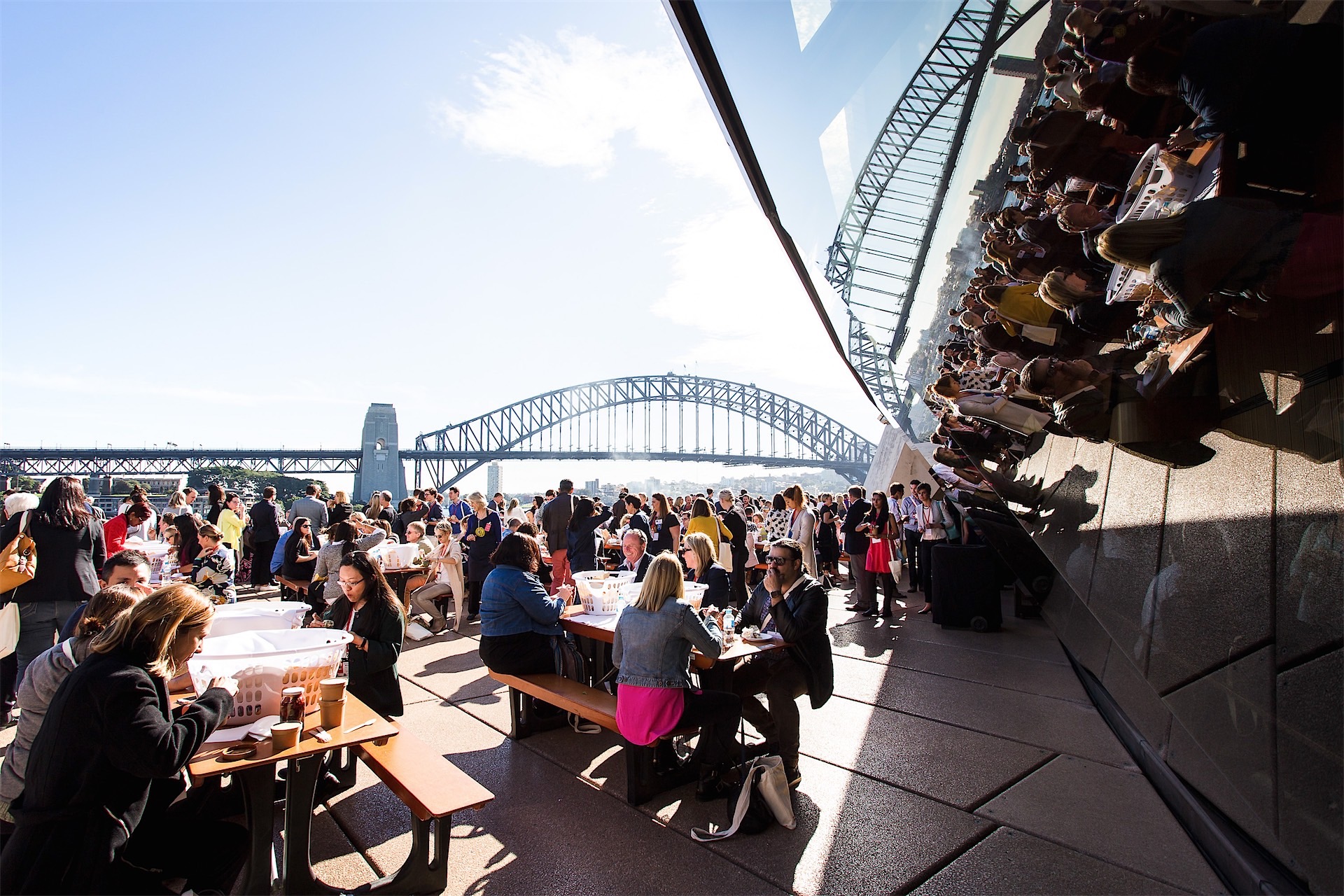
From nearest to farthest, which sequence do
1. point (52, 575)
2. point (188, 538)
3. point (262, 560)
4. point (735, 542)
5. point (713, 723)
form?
point (713, 723) → point (52, 575) → point (188, 538) → point (735, 542) → point (262, 560)

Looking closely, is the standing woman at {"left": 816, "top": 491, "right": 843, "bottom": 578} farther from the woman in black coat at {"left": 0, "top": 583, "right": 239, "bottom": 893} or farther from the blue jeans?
the woman in black coat at {"left": 0, "top": 583, "right": 239, "bottom": 893}

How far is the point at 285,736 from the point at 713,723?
1.98 meters

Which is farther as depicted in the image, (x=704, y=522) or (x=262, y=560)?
(x=262, y=560)

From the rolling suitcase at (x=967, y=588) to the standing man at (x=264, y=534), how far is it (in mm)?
8862

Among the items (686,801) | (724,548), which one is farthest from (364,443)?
(686,801)

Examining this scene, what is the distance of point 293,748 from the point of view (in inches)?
101

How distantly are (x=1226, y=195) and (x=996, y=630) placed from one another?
749cm

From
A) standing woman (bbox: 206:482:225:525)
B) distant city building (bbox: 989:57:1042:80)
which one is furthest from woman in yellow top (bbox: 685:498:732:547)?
standing woman (bbox: 206:482:225:525)

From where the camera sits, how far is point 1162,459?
6.89ft

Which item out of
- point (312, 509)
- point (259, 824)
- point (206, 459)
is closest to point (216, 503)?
point (312, 509)

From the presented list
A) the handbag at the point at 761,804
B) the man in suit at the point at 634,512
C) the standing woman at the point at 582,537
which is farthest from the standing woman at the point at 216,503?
the handbag at the point at 761,804

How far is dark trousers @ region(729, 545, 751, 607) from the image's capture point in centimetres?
916

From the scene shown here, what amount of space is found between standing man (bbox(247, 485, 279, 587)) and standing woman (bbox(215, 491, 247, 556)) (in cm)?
19

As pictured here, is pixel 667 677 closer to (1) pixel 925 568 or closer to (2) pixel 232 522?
(1) pixel 925 568
